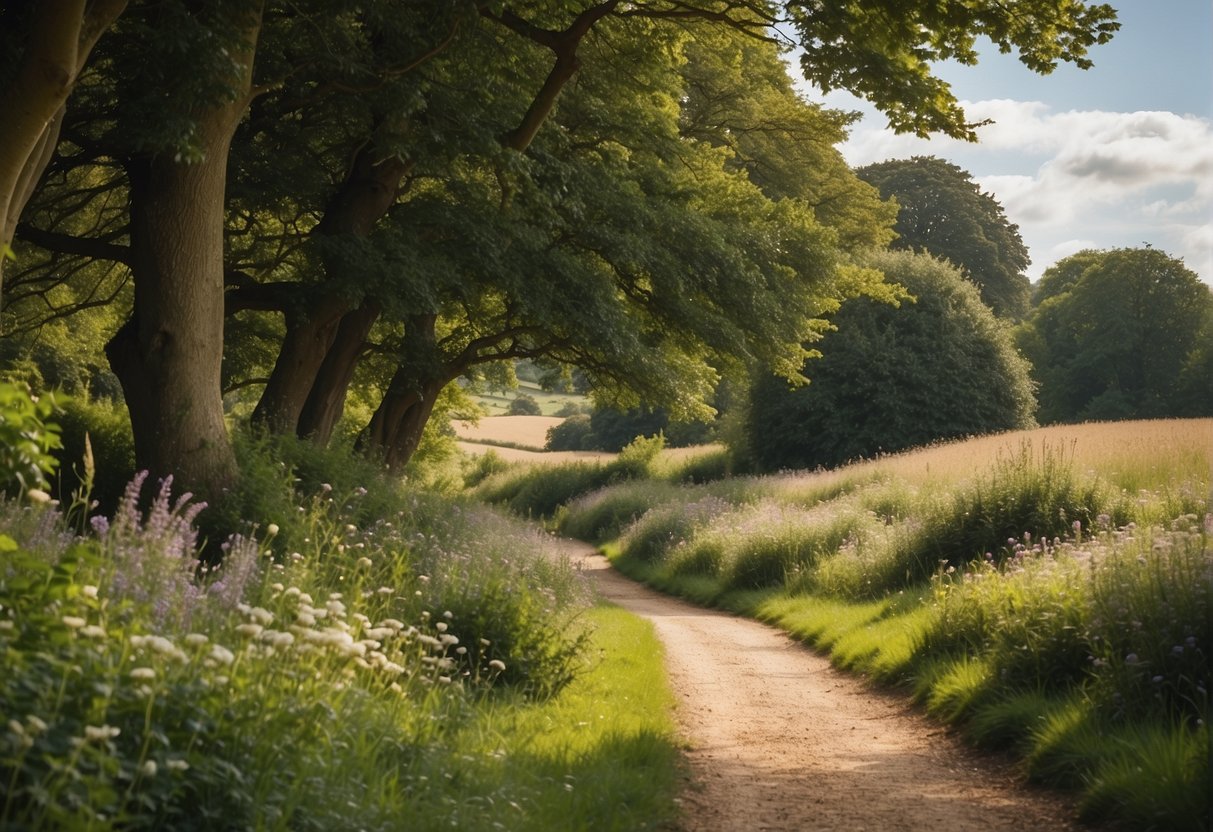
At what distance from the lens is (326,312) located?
16719 mm

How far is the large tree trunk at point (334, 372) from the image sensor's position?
18.1m

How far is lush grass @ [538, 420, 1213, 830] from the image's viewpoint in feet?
23.8

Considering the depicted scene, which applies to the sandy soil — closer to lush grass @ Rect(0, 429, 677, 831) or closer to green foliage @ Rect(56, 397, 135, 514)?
green foliage @ Rect(56, 397, 135, 514)

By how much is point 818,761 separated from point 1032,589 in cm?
263

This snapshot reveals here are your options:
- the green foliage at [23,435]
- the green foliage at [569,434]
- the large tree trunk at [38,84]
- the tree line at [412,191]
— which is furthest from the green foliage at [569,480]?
the green foliage at [23,435]

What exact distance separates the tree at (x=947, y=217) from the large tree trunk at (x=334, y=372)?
4618 centimetres

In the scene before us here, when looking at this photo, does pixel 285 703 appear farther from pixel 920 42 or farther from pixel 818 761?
pixel 920 42

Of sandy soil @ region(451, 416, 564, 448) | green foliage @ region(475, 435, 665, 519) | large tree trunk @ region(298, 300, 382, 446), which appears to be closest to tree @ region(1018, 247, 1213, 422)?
green foliage @ region(475, 435, 665, 519)

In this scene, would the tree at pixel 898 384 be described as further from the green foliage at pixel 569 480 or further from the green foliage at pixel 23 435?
the green foliage at pixel 23 435

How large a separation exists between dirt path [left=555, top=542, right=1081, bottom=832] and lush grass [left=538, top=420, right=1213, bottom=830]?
0.32 meters

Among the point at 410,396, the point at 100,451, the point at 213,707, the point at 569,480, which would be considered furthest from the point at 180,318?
the point at 569,480

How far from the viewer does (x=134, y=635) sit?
4.73 meters

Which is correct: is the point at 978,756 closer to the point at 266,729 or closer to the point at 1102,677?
the point at 1102,677

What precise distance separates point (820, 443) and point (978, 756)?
95.9 feet
